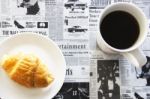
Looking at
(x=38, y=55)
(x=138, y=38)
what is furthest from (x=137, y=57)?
(x=38, y=55)

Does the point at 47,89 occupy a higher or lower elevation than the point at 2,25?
lower

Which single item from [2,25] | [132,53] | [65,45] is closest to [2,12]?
[2,25]

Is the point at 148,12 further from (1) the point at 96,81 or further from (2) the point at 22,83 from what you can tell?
(2) the point at 22,83

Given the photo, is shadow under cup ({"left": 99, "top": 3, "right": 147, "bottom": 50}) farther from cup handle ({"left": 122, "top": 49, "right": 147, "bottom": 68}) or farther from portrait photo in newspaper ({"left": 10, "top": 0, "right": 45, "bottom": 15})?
portrait photo in newspaper ({"left": 10, "top": 0, "right": 45, "bottom": 15})

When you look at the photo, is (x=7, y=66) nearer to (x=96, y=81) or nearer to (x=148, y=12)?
(x=96, y=81)

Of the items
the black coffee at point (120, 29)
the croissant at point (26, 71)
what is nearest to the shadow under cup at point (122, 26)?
the black coffee at point (120, 29)

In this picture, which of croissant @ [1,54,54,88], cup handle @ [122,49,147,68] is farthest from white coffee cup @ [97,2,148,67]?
croissant @ [1,54,54,88]

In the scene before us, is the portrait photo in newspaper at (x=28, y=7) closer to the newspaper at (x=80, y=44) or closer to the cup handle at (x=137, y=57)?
the newspaper at (x=80, y=44)
